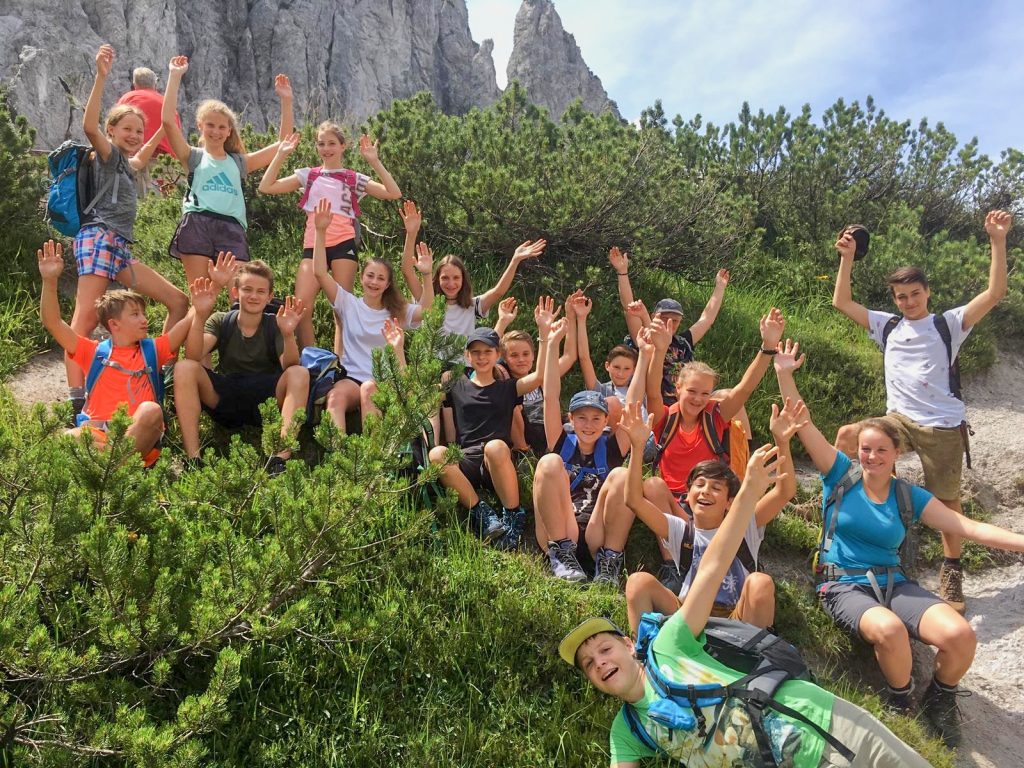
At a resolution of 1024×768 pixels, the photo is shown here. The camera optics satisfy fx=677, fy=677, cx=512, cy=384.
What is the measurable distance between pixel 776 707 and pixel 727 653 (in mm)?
288

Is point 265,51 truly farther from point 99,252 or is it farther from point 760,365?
point 760,365

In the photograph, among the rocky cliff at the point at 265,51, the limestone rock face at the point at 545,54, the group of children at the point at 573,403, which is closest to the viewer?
the group of children at the point at 573,403

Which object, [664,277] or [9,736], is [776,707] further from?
[664,277]

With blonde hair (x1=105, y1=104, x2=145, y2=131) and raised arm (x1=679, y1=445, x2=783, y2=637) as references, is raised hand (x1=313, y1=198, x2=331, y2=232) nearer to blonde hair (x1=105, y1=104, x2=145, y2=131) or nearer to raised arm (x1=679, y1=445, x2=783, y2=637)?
blonde hair (x1=105, y1=104, x2=145, y2=131)

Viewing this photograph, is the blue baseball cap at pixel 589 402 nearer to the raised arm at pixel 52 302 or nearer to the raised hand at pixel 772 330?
the raised hand at pixel 772 330

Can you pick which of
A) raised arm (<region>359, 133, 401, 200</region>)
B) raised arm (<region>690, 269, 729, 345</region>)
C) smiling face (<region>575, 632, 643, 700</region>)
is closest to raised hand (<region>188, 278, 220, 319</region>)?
raised arm (<region>359, 133, 401, 200</region>)

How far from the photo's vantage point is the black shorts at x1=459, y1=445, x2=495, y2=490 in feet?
14.5

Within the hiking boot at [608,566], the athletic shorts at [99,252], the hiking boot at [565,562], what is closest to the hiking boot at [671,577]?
the hiking boot at [608,566]

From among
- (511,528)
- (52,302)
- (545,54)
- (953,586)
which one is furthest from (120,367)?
(545,54)

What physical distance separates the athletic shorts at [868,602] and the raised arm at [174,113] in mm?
5615

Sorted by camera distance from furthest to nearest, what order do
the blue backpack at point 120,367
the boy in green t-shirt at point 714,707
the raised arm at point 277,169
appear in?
1. the raised arm at point 277,169
2. the blue backpack at point 120,367
3. the boy in green t-shirt at point 714,707

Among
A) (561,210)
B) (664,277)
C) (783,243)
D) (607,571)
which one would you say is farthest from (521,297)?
(783,243)

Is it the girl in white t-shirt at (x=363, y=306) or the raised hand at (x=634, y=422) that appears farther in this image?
the girl in white t-shirt at (x=363, y=306)

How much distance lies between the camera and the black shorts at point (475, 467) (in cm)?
441
